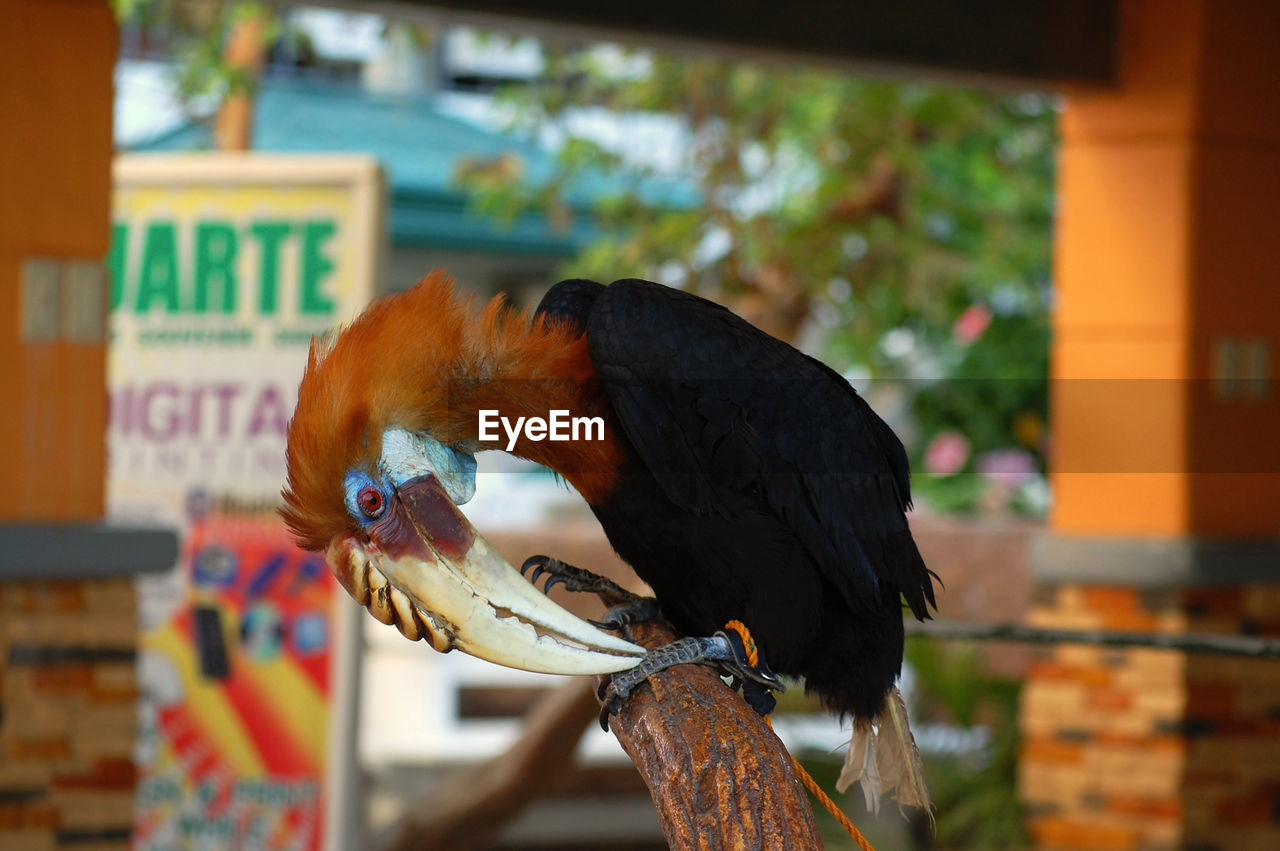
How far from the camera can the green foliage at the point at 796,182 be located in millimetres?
4746

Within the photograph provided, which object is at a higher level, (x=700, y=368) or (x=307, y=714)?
(x=700, y=368)

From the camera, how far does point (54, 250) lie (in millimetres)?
2605

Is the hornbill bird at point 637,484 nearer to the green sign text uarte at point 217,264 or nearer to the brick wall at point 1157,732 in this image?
the green sign text uarte at point 217,264

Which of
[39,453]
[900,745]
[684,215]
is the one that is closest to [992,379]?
[684,215]

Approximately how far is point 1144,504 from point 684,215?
6.47ft

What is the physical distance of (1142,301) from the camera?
11.4 feet

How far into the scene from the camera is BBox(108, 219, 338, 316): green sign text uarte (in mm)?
3043

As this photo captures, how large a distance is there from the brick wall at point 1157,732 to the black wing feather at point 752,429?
237 cm

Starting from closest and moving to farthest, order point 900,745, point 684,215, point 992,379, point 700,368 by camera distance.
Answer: point 700,368 → point 900,745 → point 684,215 → point 992,379

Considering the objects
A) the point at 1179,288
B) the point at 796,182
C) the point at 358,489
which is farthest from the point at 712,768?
the point at 796,182

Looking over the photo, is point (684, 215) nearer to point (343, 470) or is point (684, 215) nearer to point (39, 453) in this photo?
point (39, 453)

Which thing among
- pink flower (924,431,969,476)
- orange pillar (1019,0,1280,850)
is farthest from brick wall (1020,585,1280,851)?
pink flower (924,431,969,476)

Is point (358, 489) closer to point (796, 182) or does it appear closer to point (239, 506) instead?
point (239, 506)

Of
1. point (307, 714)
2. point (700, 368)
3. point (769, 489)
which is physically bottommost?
point (307, 714)
